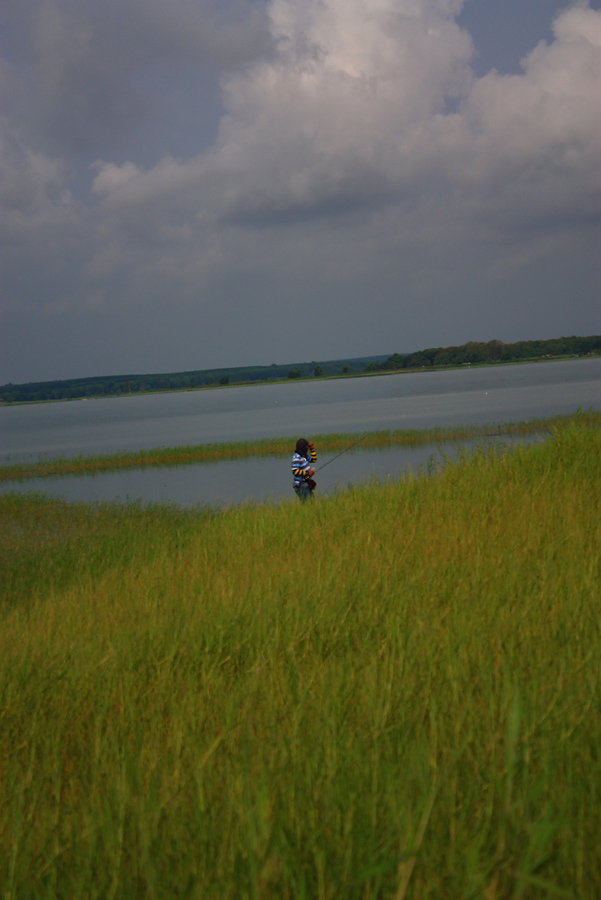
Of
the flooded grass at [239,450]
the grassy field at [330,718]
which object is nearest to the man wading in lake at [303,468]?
the grassy field at [330,718]

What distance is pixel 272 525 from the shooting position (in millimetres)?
7836

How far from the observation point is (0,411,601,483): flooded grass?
3127 centimetres

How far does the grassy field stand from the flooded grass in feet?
81.8

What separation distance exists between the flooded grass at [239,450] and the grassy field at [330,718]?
24934 millimetres

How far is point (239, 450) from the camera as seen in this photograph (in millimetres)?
33719

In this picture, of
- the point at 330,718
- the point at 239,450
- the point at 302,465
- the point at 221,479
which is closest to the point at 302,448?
the point at 302,465

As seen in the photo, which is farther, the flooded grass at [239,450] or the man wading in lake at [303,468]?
the flooded grass at [239,450]

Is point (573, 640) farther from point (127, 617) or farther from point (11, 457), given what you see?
point (11, 457)

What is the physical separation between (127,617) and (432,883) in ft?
11.8

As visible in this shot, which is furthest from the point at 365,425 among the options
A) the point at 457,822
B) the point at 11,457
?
the point at 457,822

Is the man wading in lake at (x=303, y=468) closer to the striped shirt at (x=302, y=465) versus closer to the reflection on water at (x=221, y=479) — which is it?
the striped shirt at (x=302, y=465)

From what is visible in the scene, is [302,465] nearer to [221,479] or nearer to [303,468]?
[303,468]

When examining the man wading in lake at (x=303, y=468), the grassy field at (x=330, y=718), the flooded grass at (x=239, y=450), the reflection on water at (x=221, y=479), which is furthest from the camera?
the flooded grass at (x=239, y=450)

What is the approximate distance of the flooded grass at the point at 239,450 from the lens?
1231 inches
